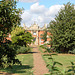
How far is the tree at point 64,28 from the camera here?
28.1 m

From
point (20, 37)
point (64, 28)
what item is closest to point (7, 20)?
point (20, 37)

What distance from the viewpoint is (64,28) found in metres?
28.5

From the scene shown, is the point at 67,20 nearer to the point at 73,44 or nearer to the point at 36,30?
the point at 73,44

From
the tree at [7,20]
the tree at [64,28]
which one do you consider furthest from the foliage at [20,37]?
the tree at [7,20]

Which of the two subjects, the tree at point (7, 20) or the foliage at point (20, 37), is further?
the foliage at point (20, 37)

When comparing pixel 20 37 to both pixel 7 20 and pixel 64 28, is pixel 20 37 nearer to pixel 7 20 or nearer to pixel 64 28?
pixel 64 28

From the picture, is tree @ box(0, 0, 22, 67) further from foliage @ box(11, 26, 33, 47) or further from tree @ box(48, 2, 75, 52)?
tree @ box(48, 2, 75, 52)

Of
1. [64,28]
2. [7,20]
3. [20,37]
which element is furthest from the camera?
[64,28]

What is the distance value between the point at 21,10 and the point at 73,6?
68.0 ft

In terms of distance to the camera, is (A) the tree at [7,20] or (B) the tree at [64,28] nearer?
(A) the tree at [7,20]

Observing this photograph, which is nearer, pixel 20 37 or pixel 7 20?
pixel 7 20

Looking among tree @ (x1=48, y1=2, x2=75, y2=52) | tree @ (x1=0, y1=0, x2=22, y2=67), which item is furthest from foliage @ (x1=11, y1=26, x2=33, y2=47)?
tree @ (x1=0, y1=0, x2=22, y2=67)

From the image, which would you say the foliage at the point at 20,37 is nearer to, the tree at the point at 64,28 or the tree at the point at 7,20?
the tree at the point at 64,28

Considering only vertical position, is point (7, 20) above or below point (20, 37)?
above
